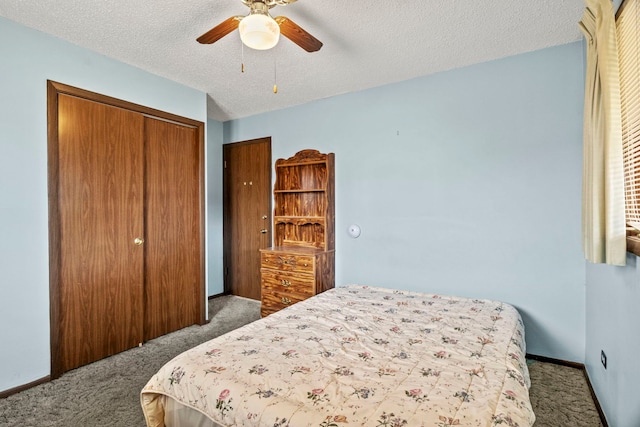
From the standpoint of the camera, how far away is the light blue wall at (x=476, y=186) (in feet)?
8.00

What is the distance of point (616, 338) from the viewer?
163 cm

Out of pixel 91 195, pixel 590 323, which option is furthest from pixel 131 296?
pixel 590 323

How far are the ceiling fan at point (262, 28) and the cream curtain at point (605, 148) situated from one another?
1.46m

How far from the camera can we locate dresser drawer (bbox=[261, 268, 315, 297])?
325 cm

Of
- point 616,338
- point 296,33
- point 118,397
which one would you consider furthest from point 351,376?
point 296,33

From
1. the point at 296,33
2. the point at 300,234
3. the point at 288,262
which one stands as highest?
the point at 296,33

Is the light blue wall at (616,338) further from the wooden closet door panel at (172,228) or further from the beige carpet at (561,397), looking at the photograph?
the wooden closet door panel at (172,228)

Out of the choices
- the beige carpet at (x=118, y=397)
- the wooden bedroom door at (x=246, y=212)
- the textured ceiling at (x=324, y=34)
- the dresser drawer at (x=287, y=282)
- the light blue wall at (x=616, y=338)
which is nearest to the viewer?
the light blue wall at (x=616, y=338)

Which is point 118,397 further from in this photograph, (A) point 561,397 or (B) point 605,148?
(B) point 605,148

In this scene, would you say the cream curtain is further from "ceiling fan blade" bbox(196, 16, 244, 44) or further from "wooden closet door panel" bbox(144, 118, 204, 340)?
"wooden closet door panel" bbox(144, 118, 204, 340)

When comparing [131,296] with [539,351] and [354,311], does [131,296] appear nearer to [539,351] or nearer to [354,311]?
[354,311]

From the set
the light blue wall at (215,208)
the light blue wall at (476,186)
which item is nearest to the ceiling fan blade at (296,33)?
the light blue wall at (476,186)

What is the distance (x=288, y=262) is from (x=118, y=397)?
1.77m

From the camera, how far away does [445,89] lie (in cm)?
290
